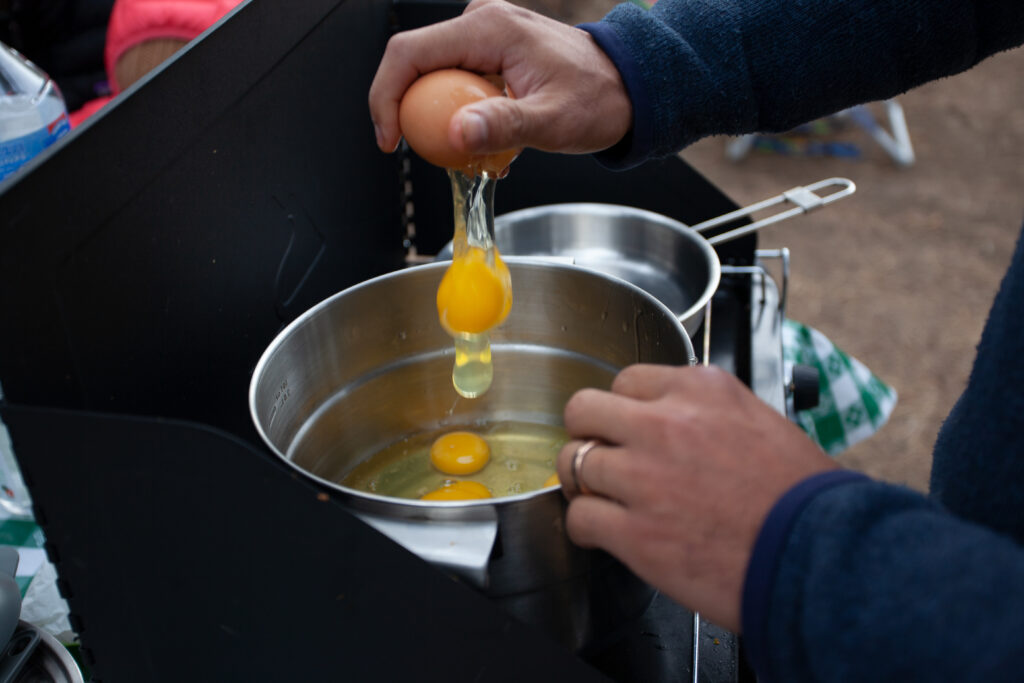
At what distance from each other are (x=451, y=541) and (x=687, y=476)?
178 millimetres

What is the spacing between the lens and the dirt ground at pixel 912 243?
2.70 m

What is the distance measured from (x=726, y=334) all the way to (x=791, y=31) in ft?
1.56

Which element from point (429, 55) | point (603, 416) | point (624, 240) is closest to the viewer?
point (603, 416)

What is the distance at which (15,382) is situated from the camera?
61 centimetres

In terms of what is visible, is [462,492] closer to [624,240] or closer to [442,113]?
[442,113]

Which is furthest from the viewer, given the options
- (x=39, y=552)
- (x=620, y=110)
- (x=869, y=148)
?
(x=869, y=148)

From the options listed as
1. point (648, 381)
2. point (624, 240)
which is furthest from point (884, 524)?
point (624, 240)

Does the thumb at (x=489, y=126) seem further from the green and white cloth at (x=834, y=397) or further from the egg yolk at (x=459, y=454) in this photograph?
the green and white cloth at (x=834, y=397)

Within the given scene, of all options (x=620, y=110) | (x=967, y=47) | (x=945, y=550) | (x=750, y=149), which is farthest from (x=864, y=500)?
(x=750, y=149)

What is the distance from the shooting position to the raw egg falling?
80 centimetres

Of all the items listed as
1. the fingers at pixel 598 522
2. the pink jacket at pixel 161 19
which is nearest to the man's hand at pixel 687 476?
the fingers at pixel 598 522

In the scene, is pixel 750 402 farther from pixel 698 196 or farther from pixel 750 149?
pixel 750 149

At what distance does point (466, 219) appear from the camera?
2.93 ft

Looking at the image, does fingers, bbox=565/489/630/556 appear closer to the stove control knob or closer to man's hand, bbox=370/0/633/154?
man's hand, bbox=370/0/633/154
